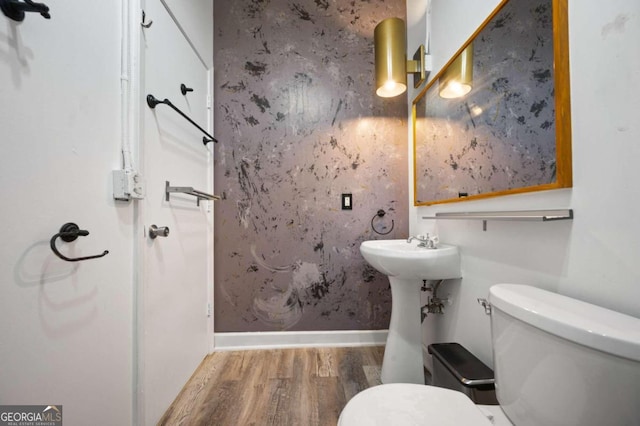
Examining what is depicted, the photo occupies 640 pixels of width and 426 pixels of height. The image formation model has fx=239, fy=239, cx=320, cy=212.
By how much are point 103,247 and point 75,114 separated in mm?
421

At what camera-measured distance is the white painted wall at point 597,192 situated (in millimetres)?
556

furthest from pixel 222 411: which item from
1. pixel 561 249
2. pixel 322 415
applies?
pixel 561 249

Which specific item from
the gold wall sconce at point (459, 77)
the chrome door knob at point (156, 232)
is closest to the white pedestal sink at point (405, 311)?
the gold wall sconce at point (459, 77)

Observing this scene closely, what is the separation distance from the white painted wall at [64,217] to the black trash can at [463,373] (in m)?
1.27

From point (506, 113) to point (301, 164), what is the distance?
119cm

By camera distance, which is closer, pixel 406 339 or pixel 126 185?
pixel 126 185

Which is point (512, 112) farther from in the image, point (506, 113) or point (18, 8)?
point (18, 8)

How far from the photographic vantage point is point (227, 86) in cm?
172

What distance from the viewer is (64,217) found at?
0.68 m

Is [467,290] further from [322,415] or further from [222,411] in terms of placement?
[222,411]

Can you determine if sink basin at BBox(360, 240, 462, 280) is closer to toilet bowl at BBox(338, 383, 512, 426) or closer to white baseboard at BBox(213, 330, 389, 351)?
toilet bowl at BBox(338, 383, 512, 426)

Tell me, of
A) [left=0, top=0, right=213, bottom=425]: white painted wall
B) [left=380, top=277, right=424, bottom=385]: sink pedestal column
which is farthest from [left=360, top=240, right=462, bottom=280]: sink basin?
[left=0, top=0, right=213, bottom=425]: white painted wall

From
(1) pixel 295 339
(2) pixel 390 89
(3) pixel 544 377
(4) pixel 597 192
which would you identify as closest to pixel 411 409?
(3) pixel 544 377

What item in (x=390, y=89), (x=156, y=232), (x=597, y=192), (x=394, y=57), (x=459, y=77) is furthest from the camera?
(x=390, y=89)
